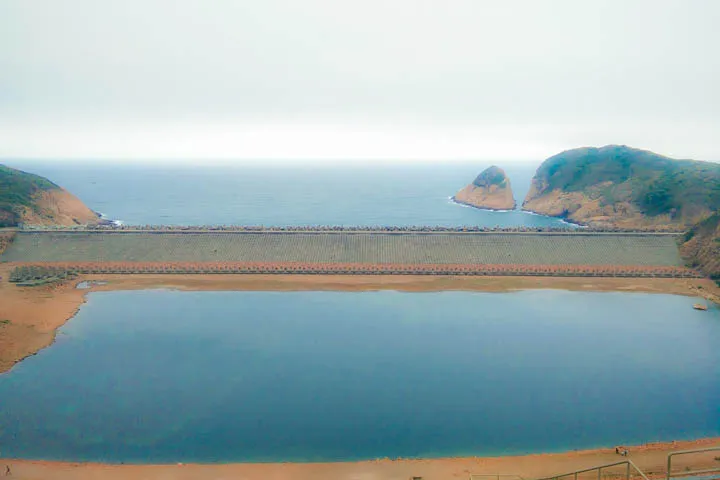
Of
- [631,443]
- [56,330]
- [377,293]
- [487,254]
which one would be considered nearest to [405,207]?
[487,254]

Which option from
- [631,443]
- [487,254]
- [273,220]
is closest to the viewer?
[631,443]

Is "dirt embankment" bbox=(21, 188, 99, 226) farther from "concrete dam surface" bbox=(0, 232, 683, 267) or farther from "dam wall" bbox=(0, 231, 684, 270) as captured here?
"dam wall" bbox=(0, 231, 684, 270)

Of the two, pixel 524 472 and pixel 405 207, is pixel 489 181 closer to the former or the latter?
pixel 405 207

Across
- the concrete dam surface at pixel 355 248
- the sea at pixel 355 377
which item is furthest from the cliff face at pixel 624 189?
the sea at pixel 355 377

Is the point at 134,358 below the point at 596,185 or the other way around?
below

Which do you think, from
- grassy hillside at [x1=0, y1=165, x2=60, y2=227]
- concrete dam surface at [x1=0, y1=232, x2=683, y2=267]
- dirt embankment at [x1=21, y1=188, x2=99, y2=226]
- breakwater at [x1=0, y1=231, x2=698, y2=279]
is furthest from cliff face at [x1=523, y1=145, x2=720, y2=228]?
grassy hillside at [x1=0, y1=165, x2=60, y2=227]

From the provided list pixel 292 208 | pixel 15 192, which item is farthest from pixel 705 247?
pixel 15 192
